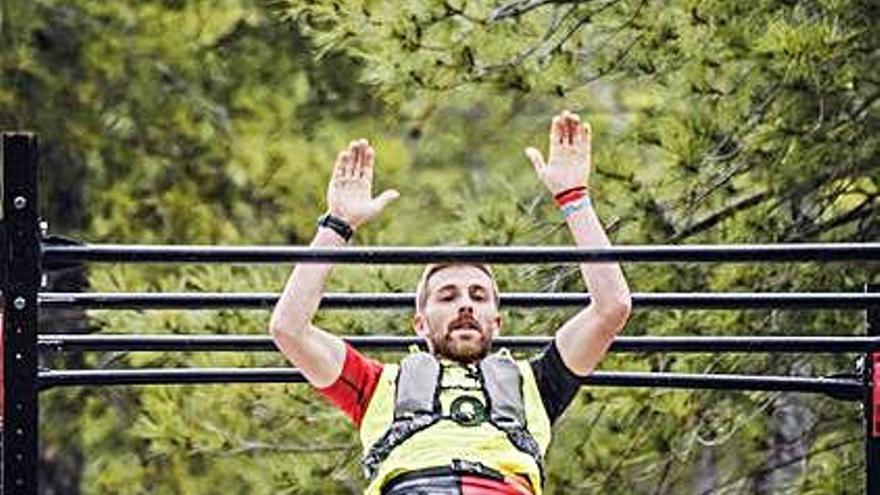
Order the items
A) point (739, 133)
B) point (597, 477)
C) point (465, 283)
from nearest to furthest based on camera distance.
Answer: point (465, 283) → point (739, 133) → point (597, 477)

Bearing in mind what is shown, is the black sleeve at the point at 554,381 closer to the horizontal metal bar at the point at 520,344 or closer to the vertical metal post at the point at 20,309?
the horizontal metal bar at the point at 520,344

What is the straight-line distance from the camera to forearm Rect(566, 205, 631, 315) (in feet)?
15.6

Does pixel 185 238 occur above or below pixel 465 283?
above

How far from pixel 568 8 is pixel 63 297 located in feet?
8.29

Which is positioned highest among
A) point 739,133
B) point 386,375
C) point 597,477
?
point 739,133

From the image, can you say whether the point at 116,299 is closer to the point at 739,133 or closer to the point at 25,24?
the point at 739,133

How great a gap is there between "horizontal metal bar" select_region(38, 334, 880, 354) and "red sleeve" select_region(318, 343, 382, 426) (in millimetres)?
367

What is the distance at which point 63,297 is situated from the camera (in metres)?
4.96

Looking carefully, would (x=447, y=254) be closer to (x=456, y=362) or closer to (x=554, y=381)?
(x=456, y=362)

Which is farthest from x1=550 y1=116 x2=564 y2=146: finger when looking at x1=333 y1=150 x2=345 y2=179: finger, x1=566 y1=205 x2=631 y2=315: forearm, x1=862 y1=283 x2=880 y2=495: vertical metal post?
x1=862 y1=283 x2=880 y2=495: vertical metal post

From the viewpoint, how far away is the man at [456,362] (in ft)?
15.2

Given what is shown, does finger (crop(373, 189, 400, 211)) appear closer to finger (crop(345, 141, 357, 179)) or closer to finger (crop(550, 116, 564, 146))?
finger (crop(345, 141, 357, 179))

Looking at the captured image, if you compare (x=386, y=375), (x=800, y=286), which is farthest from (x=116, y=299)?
(x=800, y=286)

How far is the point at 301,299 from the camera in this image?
15.5ft
